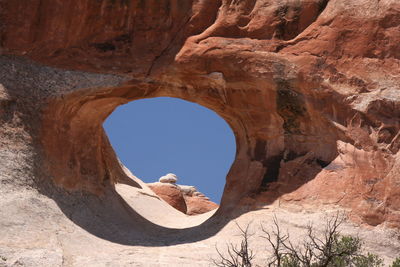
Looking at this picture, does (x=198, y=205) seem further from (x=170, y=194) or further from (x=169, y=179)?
(x=170, y=194)

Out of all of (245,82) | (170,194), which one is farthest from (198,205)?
(245,82)

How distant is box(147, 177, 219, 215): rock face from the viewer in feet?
89.1

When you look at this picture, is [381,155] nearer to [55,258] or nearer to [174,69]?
[174,69]

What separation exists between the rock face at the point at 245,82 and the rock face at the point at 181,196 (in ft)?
34.8

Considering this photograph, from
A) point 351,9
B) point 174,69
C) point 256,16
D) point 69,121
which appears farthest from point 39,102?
point 351,9

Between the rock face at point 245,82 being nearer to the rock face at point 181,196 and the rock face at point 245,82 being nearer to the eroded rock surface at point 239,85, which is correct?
the eroded rock surface at point 239,85

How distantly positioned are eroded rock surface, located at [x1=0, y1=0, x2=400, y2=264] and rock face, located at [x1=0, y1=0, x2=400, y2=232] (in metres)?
0.03

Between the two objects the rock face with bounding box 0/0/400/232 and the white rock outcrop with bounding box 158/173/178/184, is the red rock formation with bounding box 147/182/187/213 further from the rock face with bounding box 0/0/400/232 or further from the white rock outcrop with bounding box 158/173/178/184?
the rock face with bounding box 0/0/400/232

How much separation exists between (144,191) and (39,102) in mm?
8146

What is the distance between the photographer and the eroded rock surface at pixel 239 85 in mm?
14672

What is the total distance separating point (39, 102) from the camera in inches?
599

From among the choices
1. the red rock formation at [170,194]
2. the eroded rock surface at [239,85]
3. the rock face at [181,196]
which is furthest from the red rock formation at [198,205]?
the eroded rock surface at [239,85]

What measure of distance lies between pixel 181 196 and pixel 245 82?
13.0 metres

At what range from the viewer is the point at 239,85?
1571 centimetres
